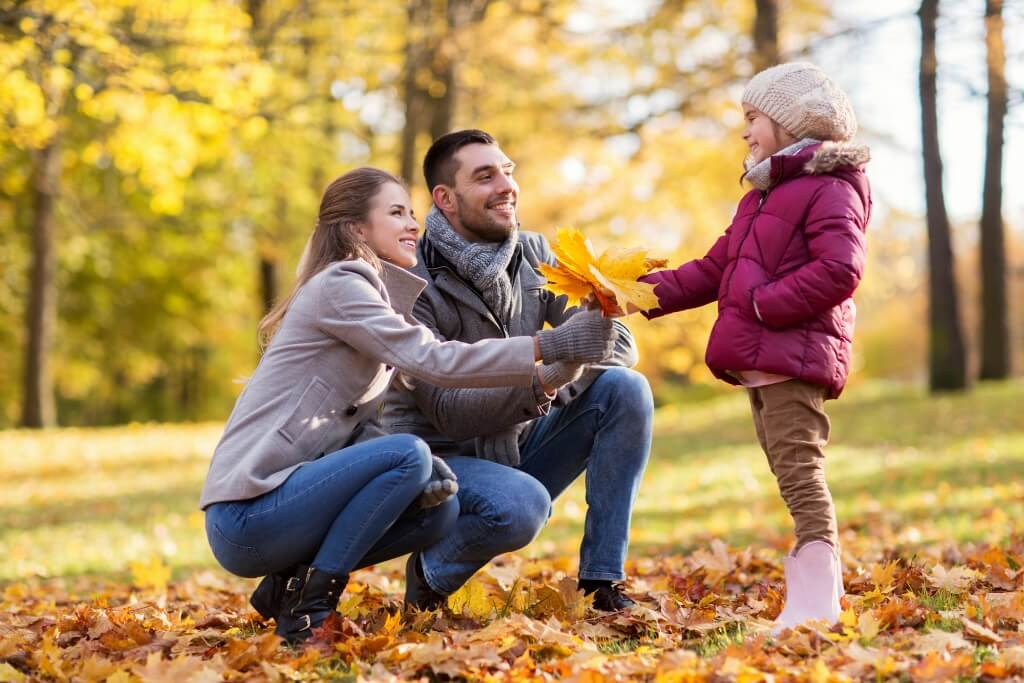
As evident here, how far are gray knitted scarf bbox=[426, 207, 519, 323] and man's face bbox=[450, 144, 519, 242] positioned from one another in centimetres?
6

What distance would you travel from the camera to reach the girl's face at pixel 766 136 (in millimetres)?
3637

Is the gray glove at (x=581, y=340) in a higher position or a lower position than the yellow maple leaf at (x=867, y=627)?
higher

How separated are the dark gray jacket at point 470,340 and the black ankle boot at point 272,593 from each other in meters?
0.68

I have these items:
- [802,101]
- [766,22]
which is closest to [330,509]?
[802,101]

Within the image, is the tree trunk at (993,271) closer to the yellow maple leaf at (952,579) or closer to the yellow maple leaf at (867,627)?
the yellow maple leaf at (952,579)

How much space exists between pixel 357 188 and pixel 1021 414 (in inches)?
427

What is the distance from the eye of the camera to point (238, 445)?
339 cm

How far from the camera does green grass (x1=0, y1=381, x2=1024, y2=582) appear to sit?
665cm

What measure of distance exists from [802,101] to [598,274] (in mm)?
925

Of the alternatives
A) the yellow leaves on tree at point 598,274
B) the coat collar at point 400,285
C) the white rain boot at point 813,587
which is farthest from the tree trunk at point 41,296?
the white rain boot at point 813,587

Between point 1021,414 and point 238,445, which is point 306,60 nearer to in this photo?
point 1021,414

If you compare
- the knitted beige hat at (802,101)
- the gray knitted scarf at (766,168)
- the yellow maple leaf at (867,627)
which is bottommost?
the yellow maple leaf at (867,627)

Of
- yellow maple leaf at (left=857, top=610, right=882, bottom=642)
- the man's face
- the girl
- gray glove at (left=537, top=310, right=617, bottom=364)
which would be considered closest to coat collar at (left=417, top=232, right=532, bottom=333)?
the man's face

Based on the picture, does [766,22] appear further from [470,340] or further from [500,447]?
[500,447]
